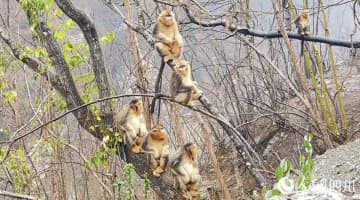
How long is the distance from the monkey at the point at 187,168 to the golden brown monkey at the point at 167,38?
470 mm

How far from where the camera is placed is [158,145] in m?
3.08

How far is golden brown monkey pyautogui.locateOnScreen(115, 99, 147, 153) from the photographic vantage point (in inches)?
123

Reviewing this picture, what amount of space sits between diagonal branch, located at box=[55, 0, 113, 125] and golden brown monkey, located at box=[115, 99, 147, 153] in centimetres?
57

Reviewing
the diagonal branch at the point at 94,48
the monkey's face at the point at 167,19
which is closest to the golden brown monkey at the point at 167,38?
the monkey's face at the point at 167,19

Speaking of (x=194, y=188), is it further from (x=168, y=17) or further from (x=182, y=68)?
(x=168, y=17)

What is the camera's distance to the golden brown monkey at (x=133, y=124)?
311cm

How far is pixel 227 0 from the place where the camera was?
5.62 m

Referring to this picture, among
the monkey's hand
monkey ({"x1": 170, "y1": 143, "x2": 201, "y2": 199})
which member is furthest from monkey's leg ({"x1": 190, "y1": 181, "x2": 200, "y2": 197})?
the monkey's hand

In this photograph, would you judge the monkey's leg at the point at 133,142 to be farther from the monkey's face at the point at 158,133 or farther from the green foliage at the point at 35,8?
the green foliage at the point at 35,8

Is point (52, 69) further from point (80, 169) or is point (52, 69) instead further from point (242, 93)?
point (242, 93)

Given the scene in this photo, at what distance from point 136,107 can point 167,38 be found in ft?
1.48

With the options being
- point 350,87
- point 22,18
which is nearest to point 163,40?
point 22,18

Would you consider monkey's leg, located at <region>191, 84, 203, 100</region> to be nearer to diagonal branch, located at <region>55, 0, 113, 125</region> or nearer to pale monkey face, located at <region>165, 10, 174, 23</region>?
pale monkey face, located at <region>165, 10, 174, 23</region>

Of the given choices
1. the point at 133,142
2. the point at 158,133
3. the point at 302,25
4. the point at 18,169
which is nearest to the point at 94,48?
the point at 133,142
